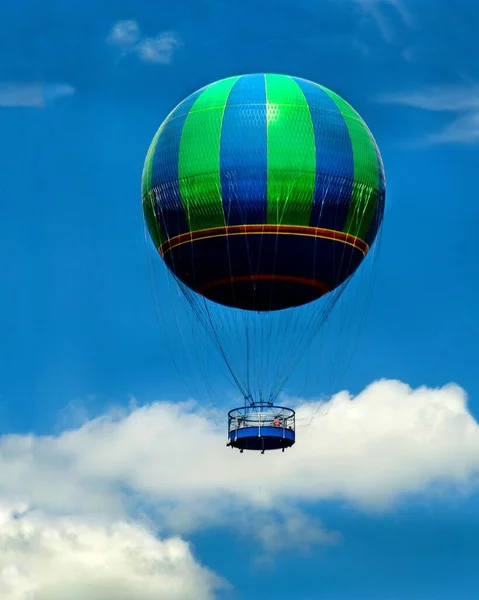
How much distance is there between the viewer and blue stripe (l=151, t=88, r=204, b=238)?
99562 millimetres

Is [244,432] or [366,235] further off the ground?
[366,235]

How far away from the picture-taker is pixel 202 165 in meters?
98.8

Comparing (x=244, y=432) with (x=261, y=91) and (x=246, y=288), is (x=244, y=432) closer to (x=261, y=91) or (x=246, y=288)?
(x=246, y=288)

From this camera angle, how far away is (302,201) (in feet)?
324

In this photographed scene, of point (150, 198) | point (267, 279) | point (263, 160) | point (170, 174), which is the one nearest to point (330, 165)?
point (263, 160)

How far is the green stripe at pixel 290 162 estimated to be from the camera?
9838 cm

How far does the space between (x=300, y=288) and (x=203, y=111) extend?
7.43 m

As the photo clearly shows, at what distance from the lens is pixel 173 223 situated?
10019 centimetres

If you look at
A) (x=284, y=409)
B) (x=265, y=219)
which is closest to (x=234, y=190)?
(x=265, y=219)

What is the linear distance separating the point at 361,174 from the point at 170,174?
6875 mm

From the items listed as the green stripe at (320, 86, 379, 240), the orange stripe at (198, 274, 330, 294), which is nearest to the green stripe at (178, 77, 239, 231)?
the orange stripe at (198, 274, 330, 294)

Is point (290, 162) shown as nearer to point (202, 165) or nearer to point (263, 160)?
point (263, 160)

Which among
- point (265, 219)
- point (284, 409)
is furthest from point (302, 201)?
point (284, 409)

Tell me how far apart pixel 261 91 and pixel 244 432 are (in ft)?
40.2
